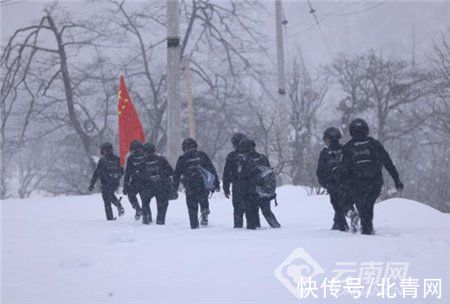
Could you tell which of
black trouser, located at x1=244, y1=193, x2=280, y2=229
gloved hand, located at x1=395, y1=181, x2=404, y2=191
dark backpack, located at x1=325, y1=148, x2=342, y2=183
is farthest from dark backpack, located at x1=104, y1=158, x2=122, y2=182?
gloved hand, located at x1=395, y1=181, x2=404, y2=191

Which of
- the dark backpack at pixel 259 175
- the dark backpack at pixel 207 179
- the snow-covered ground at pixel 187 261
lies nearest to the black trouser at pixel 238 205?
the dark backpack at pixel 259 175

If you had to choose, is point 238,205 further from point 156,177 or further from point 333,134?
point 333,134

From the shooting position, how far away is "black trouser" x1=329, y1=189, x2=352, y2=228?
7.62 metres

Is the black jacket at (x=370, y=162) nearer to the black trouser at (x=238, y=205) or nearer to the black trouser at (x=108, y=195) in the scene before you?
the black trouser at (x=238, y=205)

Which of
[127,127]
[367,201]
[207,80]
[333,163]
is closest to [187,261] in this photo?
[367,201]

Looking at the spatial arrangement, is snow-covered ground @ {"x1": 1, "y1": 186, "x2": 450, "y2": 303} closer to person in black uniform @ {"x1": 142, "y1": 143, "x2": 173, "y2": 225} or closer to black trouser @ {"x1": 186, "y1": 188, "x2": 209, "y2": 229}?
black trouser @ {"x1": 186, "y1": 188, "x2": 209, "y2": 229}

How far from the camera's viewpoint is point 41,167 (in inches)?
2106

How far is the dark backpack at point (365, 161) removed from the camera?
7.11 m

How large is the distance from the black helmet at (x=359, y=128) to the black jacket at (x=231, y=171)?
2.10 meters

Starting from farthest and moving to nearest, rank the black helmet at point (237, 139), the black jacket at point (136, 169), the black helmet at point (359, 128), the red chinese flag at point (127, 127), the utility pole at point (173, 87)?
the utility pole at point (173, 87), the red chinese flag at point (127, 127), the black jacket at point (136, 169), the black helmet at point (237, 139), the black helmet at point (359, 128)

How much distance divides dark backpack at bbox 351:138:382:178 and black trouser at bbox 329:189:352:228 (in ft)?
1.85

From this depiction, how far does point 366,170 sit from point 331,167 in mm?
749

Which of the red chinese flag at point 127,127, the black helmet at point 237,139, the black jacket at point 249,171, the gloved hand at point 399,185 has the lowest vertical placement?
the gloved hand at point 399,185

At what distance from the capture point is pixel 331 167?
305 inches
